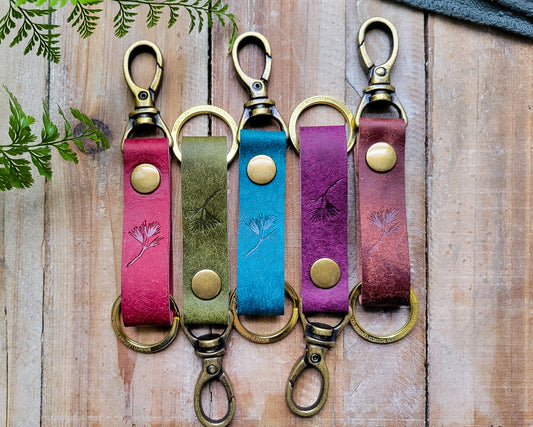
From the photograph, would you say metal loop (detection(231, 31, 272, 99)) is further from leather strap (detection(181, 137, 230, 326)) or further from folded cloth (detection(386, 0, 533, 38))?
folded cloth (detection(386, 0, 533, 38))

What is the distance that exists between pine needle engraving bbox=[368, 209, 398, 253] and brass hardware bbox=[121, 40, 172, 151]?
326mm

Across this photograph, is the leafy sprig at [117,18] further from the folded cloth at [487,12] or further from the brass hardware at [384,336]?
the brass hardware at [384,336]

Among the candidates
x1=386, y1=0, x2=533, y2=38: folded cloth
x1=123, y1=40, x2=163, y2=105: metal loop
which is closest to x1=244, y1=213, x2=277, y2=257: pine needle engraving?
x1=123, y1=40, x2=163, y2=105: metal loop

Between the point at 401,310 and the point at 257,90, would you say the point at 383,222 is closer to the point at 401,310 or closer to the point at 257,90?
the point at 401,310

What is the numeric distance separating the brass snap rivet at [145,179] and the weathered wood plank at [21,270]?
6.4 inches

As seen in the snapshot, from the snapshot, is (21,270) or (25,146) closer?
(25,146)

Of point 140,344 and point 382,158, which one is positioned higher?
point 382,158

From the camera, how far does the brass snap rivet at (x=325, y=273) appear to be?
29.9 inches

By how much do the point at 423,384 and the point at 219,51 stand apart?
23.5 inches

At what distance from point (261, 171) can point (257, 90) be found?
0.12m

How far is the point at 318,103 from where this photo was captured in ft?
2.59

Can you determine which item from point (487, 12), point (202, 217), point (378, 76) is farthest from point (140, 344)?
point (487, 12)

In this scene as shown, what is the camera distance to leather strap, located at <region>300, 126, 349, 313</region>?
76cm

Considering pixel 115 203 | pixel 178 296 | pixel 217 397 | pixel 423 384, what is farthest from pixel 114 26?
pixel 423 384
